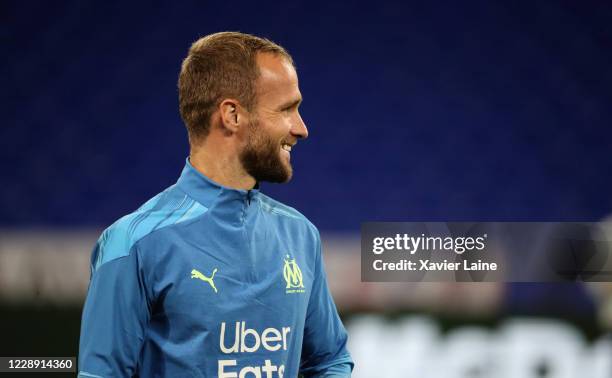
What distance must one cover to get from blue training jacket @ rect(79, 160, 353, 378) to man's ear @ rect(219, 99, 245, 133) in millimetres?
85

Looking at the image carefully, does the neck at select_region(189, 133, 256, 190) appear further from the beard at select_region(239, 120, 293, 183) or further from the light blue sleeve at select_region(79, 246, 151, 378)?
the light blue sleeve at select_region(79, 246, 151, 378)

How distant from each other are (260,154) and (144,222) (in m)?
0.19

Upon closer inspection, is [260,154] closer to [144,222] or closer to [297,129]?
[297,129]

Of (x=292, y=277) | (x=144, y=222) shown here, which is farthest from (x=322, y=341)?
(x=144, y=222)

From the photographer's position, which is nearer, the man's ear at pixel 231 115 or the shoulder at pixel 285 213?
the man's ear at pixel 231 115

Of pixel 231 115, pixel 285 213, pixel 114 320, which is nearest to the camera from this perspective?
pixel 114 320

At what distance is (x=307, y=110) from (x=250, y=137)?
41.6 inches

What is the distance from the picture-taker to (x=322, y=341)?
1.21 metres

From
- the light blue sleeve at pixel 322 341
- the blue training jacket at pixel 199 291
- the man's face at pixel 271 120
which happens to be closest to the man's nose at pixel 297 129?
the man's face at pixel 271 120

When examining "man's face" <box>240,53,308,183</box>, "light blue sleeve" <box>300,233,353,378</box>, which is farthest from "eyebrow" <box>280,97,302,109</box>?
"light blue sleeve" <box>300,233,353,378</box>

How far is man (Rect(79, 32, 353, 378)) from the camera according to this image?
3.33 feet

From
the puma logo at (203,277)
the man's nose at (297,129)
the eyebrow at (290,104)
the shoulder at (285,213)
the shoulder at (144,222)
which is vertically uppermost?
the eyebrow at (290,104)

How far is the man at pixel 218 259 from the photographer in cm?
102

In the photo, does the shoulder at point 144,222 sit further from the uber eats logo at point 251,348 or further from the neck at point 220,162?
the uber eats logo at point 251,348
